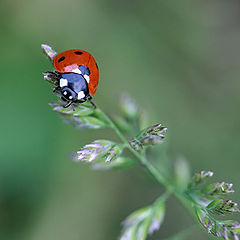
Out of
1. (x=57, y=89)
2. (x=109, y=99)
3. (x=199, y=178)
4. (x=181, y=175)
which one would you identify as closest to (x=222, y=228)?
(x=199, y=178)

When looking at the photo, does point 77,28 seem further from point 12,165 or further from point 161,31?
point 12,165

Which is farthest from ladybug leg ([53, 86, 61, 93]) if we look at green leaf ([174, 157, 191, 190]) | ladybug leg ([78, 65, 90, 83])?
green leaf ([174, 157, 191, 190])

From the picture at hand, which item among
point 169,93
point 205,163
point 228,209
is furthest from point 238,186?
point 228,209

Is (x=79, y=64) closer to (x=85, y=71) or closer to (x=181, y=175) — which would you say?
(x=85, y=71)

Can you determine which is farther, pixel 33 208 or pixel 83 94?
pixel 33 208

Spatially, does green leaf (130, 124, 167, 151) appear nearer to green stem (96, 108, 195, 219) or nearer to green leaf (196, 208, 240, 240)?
green stem (96, 108, 195, 219)

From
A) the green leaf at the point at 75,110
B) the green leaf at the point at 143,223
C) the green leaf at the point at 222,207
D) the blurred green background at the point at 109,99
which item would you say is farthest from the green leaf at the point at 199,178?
the blurred green background at the point at 109,99
